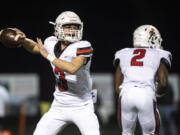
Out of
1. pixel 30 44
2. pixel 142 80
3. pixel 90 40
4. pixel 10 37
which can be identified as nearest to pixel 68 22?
pixel 30 44

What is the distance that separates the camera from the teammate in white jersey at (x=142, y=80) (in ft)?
21.5

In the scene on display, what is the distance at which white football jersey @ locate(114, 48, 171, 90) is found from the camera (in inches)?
262

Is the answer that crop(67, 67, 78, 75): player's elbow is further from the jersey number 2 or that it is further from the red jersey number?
the jersey number 2

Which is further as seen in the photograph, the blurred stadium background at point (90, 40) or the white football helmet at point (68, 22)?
the blurred stadium background at point (90, 40)

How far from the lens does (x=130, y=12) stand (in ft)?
56.7

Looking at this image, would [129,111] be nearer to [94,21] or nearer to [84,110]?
[84,110]

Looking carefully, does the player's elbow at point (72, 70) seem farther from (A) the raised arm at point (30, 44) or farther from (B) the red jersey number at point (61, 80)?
(A) the raised arm at point (30, 44)

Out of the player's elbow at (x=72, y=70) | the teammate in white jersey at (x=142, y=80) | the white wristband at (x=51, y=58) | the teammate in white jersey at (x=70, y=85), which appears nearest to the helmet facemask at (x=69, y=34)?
the teammate in white jersey at (x=70, y=85)

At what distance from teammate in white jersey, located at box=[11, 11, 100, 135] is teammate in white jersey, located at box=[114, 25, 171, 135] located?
0.41 meters

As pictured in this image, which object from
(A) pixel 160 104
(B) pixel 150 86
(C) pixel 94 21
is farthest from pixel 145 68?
(C) pixel 94 21

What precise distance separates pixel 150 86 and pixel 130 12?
1079cm

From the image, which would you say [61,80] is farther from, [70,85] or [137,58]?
[137,58]

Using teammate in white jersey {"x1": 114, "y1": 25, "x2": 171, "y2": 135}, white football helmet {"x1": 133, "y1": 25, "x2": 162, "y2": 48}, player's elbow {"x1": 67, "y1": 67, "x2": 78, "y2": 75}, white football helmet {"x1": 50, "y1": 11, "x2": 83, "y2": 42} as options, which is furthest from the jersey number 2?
player's elbow {"x1": 67, "y1": 67, "x2": 78, "y2": 75}

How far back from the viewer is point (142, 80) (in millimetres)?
6637
